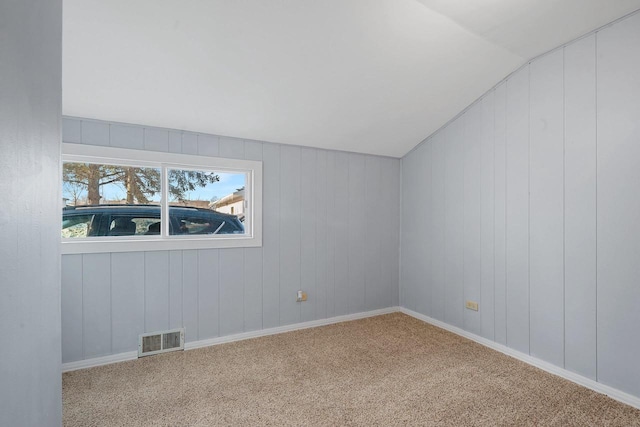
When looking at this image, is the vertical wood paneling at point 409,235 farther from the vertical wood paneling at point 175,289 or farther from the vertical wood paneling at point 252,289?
the vertical wood paneling at point 175,289

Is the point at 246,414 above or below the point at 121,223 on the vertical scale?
below

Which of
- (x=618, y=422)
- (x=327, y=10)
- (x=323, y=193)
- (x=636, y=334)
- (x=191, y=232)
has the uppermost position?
(x=327, y=10)

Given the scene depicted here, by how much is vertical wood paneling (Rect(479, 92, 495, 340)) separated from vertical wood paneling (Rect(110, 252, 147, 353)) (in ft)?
10.3

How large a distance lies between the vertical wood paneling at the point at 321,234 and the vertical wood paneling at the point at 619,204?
2385mm

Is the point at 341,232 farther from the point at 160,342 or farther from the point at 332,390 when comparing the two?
the point at 160,342

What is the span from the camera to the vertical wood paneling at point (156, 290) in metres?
2.87

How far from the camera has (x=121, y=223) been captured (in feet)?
9.44

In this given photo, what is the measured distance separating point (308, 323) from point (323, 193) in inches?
57.4

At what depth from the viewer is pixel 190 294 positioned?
3.04 meters

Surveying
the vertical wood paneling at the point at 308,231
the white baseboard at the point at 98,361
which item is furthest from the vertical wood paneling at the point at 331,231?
the white baseboard at the point at 98,361

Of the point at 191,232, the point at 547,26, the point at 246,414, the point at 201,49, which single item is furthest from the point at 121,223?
the point at 547,26

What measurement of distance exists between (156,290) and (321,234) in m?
1.73

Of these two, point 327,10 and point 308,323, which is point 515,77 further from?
point 308,323

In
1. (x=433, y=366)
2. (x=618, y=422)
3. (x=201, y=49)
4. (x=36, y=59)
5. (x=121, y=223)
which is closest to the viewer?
(x=36, y=59)
